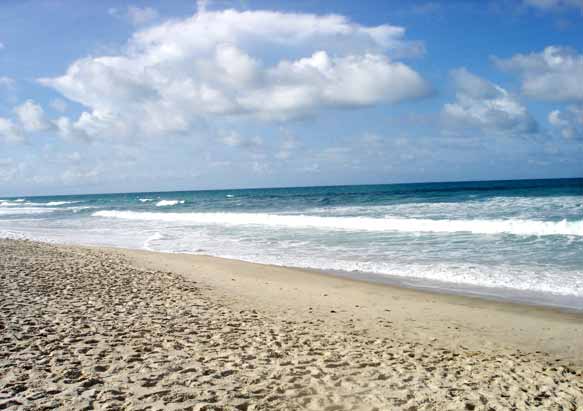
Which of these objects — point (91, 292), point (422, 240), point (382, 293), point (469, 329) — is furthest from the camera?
point (422, 240)

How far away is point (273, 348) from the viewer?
587 cm

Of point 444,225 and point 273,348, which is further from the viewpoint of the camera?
point 444,225

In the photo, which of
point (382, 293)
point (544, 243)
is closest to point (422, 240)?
point (544, 243)

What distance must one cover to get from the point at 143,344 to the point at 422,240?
14.1m

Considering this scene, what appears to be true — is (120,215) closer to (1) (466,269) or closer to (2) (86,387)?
(1) (466,269)

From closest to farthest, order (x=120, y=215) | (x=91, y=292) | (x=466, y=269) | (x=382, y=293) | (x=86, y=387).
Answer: (x=86, y=387)
(x=91, y=292)
(x=382, y=293)
(x=466, y=269)
(x=120, y=215)

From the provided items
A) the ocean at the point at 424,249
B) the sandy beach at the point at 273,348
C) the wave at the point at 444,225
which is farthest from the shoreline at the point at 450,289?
the wave at the point at 444,225

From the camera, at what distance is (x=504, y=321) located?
755 centimetres

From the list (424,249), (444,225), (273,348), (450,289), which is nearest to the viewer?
(273,348)

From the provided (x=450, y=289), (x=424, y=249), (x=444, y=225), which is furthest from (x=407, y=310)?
(x=444, y=225)

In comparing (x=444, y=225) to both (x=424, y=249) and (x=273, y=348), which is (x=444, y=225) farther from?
(x=273, y=348)

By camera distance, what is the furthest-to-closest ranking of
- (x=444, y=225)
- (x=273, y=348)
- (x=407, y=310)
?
1. (x=444, y=225)
2. (x=407, y=310)
3. (x=273, y=348)

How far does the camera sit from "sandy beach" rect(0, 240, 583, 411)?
4.45 m

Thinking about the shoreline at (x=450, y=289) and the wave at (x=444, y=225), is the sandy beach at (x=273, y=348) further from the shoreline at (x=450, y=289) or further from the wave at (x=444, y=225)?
the wave at (x=444, y=225)
